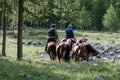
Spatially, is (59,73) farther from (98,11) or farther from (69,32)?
(98,11)

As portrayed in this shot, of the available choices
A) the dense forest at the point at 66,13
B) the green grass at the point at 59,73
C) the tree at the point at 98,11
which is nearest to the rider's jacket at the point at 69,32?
the dense forest at the point at 66,13

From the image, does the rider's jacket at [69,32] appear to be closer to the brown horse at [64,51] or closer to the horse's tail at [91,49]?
the brown horse at [64,51]

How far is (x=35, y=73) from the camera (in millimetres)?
10523

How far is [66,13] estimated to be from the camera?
278 ft

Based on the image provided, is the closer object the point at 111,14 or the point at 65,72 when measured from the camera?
the point at 65,72

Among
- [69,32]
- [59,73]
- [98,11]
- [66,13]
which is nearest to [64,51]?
[69,32]

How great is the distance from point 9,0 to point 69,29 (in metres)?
4.88

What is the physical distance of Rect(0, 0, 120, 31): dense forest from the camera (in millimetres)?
24047

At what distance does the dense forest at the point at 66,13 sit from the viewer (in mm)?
24047

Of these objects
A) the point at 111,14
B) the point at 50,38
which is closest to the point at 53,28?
the point at 50,38

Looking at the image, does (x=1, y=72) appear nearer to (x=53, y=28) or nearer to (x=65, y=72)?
(x=65, y=72)

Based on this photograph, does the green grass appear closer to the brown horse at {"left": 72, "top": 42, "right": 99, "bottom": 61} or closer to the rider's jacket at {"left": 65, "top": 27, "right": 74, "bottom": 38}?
the brown horse at {"left": 72, "top": 42, "right": 99, "bottom": 61}

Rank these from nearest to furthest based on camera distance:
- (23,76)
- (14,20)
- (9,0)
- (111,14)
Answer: (23,76)
(9,0)
(14,20)
(111,14)

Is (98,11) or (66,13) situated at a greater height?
(66,13)
